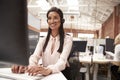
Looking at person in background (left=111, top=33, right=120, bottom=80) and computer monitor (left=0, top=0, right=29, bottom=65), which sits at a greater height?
computer monitor (left=0, top=0, right=29, bottom=65)

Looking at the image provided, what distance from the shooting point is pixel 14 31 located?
31.6 inches

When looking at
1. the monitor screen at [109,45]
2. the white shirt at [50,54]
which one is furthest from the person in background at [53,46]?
the monitor screen at [109,45]

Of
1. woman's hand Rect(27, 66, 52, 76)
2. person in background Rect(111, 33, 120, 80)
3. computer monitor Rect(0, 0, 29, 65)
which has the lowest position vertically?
person in background Rect(111, 33, 120, 80)

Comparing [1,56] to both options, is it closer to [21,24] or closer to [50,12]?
[21,24]

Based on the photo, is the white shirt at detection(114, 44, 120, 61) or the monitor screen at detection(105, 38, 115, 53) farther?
the monitor screen at detection(105, 38, 115, 53)

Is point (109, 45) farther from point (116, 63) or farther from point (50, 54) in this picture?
point (50, 54)

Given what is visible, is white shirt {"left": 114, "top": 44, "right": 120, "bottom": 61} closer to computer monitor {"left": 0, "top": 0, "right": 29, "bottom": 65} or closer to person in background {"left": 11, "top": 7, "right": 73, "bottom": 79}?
person in background {"left": 11, "top": 7, "right": 73, "bottom": 79}

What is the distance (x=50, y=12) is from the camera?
67.5 inches

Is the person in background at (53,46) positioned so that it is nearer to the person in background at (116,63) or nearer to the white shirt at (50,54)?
the white shirt at (50,54)

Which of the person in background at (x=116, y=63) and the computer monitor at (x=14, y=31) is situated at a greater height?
the computer monitor at (x=14, y=31)

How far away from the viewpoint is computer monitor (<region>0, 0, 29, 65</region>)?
2.56ft

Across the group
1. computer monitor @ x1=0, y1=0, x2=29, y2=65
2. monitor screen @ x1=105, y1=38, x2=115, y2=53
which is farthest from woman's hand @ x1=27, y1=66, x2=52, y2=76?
monitor screen @ x1=105, y1=38, x2=115, y2=53

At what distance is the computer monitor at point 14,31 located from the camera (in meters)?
0.78

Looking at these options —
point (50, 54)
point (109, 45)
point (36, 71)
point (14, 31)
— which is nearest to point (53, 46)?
point (50, 54)
